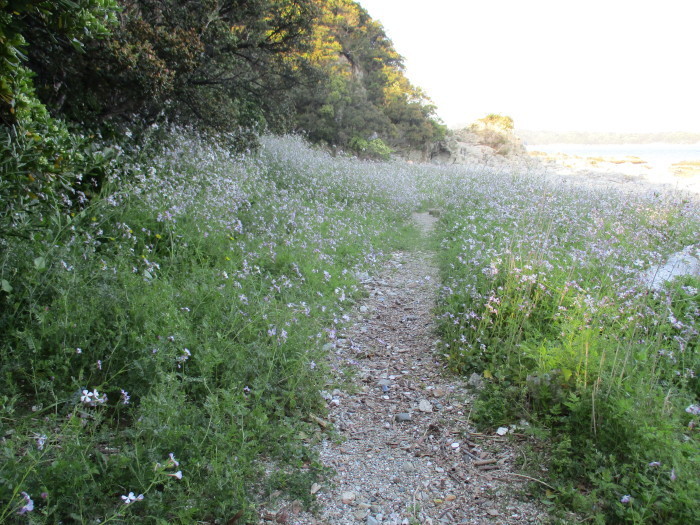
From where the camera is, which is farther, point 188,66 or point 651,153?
point 651,153

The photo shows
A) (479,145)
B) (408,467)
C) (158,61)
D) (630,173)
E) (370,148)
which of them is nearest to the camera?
(408,467)

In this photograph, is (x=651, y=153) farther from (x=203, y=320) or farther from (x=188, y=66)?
(x=203, y=320)

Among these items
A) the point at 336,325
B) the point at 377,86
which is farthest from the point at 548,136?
the point at 336,325

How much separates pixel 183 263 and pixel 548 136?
9724cm

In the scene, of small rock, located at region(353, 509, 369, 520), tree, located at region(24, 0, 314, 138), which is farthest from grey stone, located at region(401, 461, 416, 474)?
tree, located at region(24, 0, 314, 138)

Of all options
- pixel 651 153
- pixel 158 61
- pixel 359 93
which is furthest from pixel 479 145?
pixel 158 61

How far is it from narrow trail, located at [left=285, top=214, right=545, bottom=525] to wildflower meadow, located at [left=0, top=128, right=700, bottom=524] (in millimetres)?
162

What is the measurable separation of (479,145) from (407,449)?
3654 cm

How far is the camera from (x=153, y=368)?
2.96 m

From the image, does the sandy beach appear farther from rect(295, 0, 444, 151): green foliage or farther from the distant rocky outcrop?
rect(295, 0, 444, 151): green foliage

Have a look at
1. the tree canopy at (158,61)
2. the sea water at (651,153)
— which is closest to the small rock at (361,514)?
the tree canopy at (158,61)

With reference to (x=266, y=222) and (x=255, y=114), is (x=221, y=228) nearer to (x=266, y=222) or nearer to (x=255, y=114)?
(x=266, y=222)

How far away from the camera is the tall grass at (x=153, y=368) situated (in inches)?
86.4

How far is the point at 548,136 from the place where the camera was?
3511 inches
